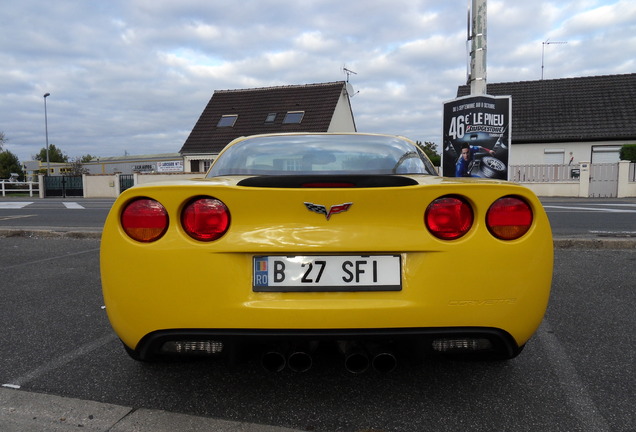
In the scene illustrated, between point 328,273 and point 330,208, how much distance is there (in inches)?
9.9

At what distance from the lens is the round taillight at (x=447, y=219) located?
1.86 m

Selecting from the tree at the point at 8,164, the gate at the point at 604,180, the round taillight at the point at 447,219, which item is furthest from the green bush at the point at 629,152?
the tree at the point at 8,164

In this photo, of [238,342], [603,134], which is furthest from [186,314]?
[603,134]

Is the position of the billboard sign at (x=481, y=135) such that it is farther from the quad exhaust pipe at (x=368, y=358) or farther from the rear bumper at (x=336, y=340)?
the quad exhaust pipe at (x=368, y=358)

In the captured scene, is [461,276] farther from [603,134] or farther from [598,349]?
[603,134]

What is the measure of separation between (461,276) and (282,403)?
3.21ft

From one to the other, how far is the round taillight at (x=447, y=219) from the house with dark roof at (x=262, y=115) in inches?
1049

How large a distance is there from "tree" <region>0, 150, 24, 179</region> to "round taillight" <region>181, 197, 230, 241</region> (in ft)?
280

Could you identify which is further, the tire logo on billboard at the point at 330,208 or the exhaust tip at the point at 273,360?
the exhaust tip at the point at 273,360

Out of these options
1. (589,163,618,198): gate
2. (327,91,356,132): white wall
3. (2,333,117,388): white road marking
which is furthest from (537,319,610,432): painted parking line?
(327,91,356,132): white wall

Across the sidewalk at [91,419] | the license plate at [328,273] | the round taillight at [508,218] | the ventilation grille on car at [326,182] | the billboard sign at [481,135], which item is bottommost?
the sidewalk at [91,419]

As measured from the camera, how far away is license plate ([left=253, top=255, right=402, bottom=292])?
72.0 inches

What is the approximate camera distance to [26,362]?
8.62 ft

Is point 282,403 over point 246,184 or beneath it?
beneath
